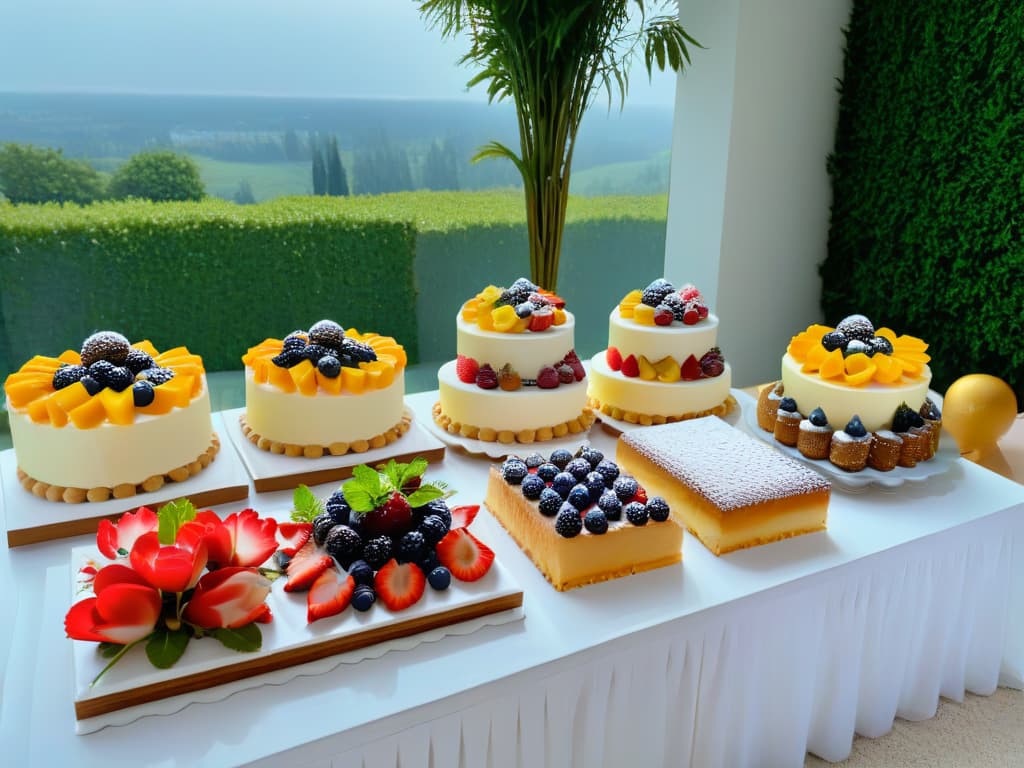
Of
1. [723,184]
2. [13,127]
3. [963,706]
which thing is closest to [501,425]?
[963,706]

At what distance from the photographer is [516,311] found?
2350mm

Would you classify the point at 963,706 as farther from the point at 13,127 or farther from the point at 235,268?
the point at 13,127

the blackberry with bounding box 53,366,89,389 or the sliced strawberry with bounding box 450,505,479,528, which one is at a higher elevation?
the blackberry with bounding box 53,366,89,389

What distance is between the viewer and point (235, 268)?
4148 mm

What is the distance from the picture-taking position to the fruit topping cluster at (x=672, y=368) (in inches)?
96.5

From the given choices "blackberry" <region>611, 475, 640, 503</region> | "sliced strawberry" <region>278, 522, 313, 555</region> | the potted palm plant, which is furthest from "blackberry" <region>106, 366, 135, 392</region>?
the potted palm plant

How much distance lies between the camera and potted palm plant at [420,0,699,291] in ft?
9.40

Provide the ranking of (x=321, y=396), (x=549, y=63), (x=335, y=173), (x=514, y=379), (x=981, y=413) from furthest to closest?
(x=335, y=173)
(x=981, y=413)
(x=549, y=63)
(x=514, y=379)
(x=321, y=396)

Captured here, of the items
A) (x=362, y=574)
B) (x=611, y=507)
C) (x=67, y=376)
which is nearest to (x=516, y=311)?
(x=611, y=507)

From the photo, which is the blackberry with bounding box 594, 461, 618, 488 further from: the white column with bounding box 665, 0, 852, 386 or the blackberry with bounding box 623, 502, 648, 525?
the white column with bounding box 665, 0, 852, 386

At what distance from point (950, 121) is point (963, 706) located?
2706 millimetres

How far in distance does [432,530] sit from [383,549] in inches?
4.2

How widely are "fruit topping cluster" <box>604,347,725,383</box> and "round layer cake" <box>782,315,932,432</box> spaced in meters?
Answer: 0.25

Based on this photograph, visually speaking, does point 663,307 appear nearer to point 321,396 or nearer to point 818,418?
point 818,418
